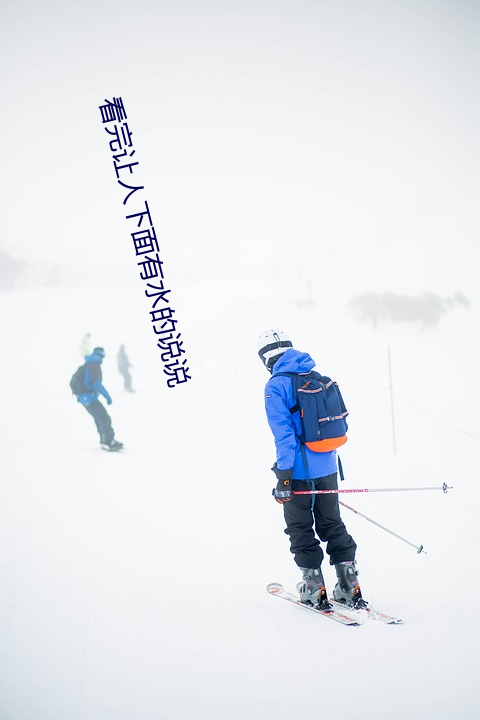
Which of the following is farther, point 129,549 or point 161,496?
point 161,496

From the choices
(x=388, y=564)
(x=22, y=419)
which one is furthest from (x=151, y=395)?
(x=388, y=564)

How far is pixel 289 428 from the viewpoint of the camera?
2.92 metres

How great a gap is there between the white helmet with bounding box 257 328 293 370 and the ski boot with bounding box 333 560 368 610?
1607mm

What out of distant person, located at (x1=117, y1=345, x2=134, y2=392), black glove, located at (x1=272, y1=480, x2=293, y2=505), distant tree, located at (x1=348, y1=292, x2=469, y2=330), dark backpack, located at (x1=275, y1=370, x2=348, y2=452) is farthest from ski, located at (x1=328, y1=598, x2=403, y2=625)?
distant tree, located at (x1=348, y1=292, x2=469, y2=330)

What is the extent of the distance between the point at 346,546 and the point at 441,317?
31.9m

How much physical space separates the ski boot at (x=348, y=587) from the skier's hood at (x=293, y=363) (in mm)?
1491

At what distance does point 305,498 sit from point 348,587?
0.73m

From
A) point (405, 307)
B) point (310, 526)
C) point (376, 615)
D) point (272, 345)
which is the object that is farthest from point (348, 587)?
point (405, 307)

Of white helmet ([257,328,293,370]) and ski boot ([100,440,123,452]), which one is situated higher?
white helmet ([257,328,293,370])

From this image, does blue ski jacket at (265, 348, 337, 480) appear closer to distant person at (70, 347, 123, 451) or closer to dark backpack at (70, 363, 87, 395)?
distant person at (70, 347, 123, 451)

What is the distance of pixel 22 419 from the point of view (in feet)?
37.1

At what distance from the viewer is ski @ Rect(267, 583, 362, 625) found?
2.78 metres

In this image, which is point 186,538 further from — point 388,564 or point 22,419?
point 22,419

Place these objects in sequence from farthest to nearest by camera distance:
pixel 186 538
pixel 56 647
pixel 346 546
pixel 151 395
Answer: pixel 151 395 → pixel 186 538 → pixel 346 546 → pixel 56 647
